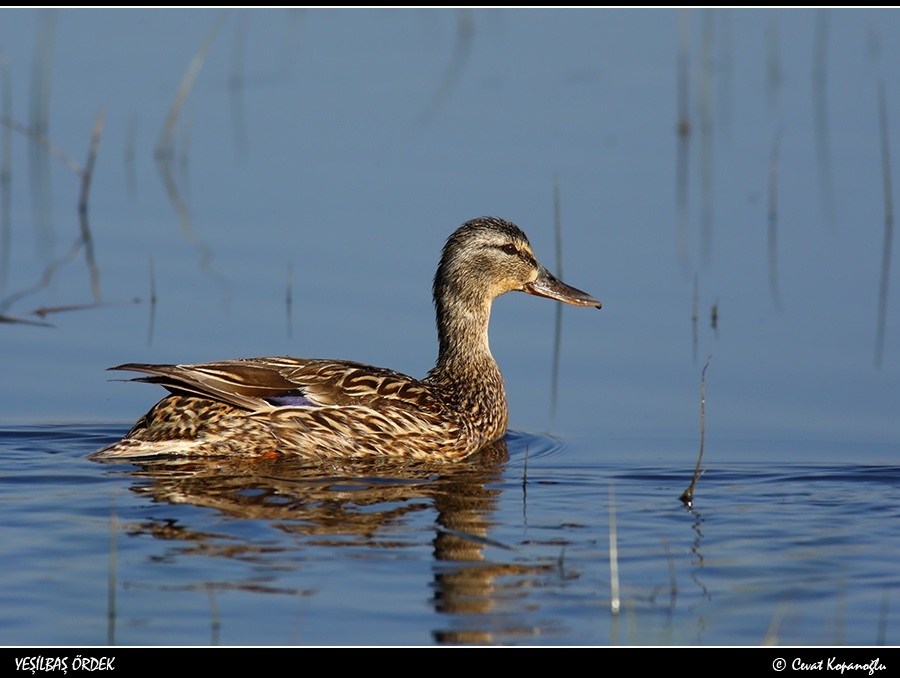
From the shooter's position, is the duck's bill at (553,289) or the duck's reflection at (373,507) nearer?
the duck's reflection at (373,507)

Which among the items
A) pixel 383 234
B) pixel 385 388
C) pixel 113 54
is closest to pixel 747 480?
pixel 385 388

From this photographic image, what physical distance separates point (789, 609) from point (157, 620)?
2.69 m

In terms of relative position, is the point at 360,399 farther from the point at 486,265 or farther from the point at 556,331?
the point at 556,331

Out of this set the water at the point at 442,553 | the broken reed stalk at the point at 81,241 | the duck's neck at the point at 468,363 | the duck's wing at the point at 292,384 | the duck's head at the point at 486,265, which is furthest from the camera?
the broken reed stalk at the point at 81,241

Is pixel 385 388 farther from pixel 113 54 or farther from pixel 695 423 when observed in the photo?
pixel 113 54

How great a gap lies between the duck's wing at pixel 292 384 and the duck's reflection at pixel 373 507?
1.33 feet

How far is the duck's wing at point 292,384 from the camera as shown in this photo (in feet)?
30.9

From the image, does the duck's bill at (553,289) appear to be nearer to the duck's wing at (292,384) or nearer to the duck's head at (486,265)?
the duck's head at (486,265)

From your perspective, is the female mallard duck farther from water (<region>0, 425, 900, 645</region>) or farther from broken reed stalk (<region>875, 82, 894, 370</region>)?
broken reed stalk (<region>875, 82, 894, 370</region>)

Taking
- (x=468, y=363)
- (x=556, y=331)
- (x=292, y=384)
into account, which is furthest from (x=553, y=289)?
(x=292, y=384)

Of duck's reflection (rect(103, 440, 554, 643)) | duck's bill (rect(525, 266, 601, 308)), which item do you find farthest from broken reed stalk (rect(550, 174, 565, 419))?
duck's reflection (rect(103, 440, 554, 643))

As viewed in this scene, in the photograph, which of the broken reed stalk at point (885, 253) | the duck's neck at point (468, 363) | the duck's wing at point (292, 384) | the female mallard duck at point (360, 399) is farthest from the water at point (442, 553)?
the broken reed stalk at point (885, 253)

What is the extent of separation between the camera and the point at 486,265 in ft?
Result: 36.1

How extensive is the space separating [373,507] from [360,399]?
1.55 meters
